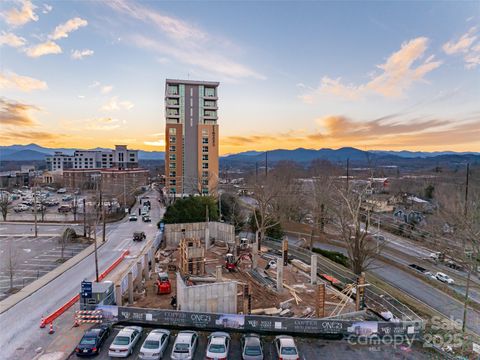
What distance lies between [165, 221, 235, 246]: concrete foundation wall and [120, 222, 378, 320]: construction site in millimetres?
2223

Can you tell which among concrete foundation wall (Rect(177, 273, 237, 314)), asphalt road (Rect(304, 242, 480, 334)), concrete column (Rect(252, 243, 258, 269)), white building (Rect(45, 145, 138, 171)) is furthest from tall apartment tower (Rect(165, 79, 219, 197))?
white building (Rect(45, 145, 138, 171))

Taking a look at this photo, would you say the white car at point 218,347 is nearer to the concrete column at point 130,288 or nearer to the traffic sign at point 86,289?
the concrete column at point 130,288

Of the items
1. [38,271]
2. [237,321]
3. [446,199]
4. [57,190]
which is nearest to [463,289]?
[446,199]

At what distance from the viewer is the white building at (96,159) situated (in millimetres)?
127438

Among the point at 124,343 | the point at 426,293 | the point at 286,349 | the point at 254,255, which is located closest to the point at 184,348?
the point at 124,343

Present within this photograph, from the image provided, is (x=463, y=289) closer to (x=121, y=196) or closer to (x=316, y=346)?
(x=316, y=346)

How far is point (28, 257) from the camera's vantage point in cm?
2712

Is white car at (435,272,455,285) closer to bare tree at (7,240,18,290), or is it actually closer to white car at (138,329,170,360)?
white car at (138,329,170,360)

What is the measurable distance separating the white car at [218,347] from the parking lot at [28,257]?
1452 centimetres

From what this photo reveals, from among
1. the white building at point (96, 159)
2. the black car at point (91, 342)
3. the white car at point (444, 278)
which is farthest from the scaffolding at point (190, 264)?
the white building at point (96, 159)

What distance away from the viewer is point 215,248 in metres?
29.1

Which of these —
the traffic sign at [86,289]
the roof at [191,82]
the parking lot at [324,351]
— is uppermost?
the roof at [191,82]

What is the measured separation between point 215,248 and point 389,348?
18.1 metres

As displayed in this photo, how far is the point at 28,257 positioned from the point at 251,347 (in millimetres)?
24361
